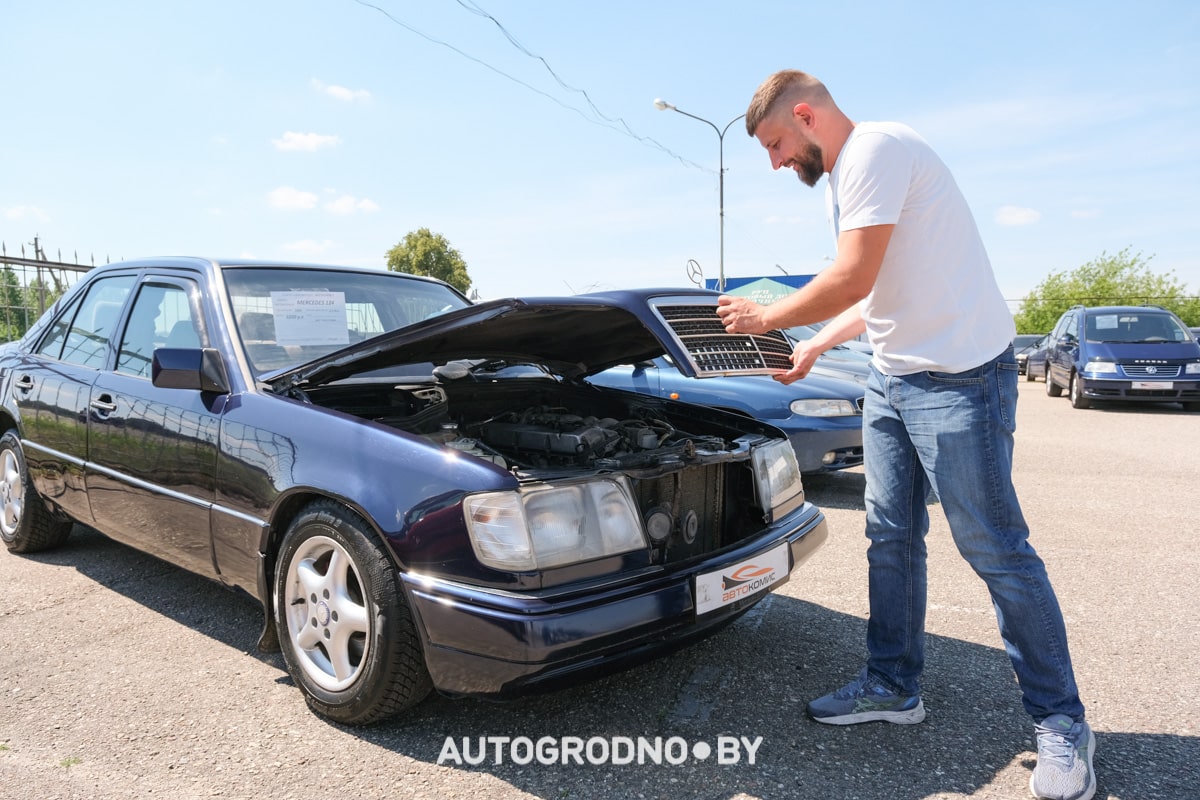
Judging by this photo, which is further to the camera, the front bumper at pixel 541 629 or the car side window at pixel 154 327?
the car side window at pixel 154 327

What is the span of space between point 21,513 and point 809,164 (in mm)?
4189

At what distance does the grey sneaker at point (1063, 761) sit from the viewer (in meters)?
2.00

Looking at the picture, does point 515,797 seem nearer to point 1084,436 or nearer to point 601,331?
point 601,331

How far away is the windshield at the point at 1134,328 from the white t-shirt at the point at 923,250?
1201cm

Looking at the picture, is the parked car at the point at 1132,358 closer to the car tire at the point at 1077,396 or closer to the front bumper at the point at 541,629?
the car tire at the point at 1077,396

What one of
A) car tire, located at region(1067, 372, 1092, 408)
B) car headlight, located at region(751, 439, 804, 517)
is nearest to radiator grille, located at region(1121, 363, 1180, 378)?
car tire, located at region(1067, 372, 1092, 408)

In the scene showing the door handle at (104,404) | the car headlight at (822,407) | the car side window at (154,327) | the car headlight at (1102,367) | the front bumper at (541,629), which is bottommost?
the front bumper at (541,629)

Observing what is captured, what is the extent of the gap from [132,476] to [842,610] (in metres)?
2.99

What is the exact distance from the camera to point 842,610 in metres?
3.40

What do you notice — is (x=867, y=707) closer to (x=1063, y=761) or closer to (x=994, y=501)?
(x=1063, y=761)

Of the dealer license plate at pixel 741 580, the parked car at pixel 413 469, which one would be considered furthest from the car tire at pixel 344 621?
the dealer license plate at pixel 741 580

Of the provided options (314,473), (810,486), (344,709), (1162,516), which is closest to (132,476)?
(314,473)

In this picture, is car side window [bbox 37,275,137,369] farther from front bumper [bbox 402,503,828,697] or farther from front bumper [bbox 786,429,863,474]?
front bumper [bbox 786,429,863,474]

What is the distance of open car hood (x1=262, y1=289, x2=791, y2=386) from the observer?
2.42 meters
